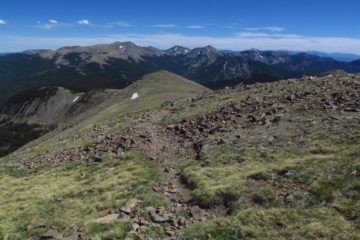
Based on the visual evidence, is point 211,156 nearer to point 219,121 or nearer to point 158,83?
point 219,121

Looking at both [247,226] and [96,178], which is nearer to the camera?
[247,226]

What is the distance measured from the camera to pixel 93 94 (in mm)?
195750

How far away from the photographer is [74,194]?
25156 millimetres

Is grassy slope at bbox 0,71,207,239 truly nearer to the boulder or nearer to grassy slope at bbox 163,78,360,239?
the boulder

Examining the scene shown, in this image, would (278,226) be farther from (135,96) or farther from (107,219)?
(135,96)

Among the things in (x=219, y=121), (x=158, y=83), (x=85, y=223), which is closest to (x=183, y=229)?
(x=85, y=223)

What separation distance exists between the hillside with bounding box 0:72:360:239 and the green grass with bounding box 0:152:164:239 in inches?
3.6

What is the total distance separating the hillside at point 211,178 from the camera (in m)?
17.3

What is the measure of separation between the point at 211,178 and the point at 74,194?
27.9 feet

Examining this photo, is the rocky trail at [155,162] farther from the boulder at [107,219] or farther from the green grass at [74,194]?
the green grass at [74,194]

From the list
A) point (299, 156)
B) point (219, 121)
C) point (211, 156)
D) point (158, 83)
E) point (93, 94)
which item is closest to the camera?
point (299, 156)

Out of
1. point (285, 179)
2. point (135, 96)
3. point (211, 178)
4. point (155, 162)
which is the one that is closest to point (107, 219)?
point (211, 178)

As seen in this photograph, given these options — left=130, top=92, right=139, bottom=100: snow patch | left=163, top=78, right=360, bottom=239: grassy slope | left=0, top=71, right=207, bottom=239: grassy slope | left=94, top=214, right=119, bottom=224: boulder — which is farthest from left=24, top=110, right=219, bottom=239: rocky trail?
left=130, top=92, right=139, bottom=100: snow patch

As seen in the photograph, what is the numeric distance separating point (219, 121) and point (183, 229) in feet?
65.6
